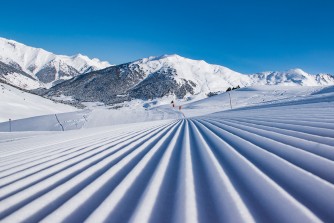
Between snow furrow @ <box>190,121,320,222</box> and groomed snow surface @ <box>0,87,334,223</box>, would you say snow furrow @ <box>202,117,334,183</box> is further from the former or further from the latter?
snow furrow @ <box>190,121,320,222</box>

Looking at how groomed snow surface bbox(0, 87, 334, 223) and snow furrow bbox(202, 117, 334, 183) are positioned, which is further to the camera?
snow furrow bbox(202, 117, 334, 183)

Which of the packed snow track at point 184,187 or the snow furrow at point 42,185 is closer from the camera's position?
the packed snow track at point 184,187

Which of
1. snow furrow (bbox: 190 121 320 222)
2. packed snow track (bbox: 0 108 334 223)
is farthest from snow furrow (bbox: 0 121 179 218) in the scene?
snow furrow (bbox: 190 121 320 222)

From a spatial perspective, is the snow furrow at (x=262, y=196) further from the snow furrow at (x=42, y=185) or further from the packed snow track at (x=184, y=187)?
the snow furrow at (x=42, y=185)

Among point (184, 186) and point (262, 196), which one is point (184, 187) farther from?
point (262, 196)

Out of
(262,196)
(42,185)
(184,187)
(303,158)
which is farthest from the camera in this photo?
(303,158)

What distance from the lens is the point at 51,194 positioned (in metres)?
3.03

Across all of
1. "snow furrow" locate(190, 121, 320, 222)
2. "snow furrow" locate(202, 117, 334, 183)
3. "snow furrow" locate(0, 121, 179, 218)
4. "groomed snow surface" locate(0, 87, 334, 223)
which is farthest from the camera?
"snow furrow" locate(202, 117, 334, 183)

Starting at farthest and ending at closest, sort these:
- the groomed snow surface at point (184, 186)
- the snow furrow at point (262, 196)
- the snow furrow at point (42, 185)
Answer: the snow furrow at point (42, 185)
the groomed snow surface at point (184, 186)
the snow furrow at point (262, 196)

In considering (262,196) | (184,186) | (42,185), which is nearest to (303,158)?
(262,196)

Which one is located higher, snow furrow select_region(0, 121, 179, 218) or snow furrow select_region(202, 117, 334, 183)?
snow furrow select_region(0, 121, 179, 218)

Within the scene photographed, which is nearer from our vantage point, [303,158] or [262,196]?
[262,196]

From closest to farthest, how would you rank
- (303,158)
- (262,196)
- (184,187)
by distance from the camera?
(262,196)
(184,187)
(303,158)

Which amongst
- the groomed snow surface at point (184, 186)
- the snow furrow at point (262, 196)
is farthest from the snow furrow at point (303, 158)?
the snow furrow at point (262, 196)
